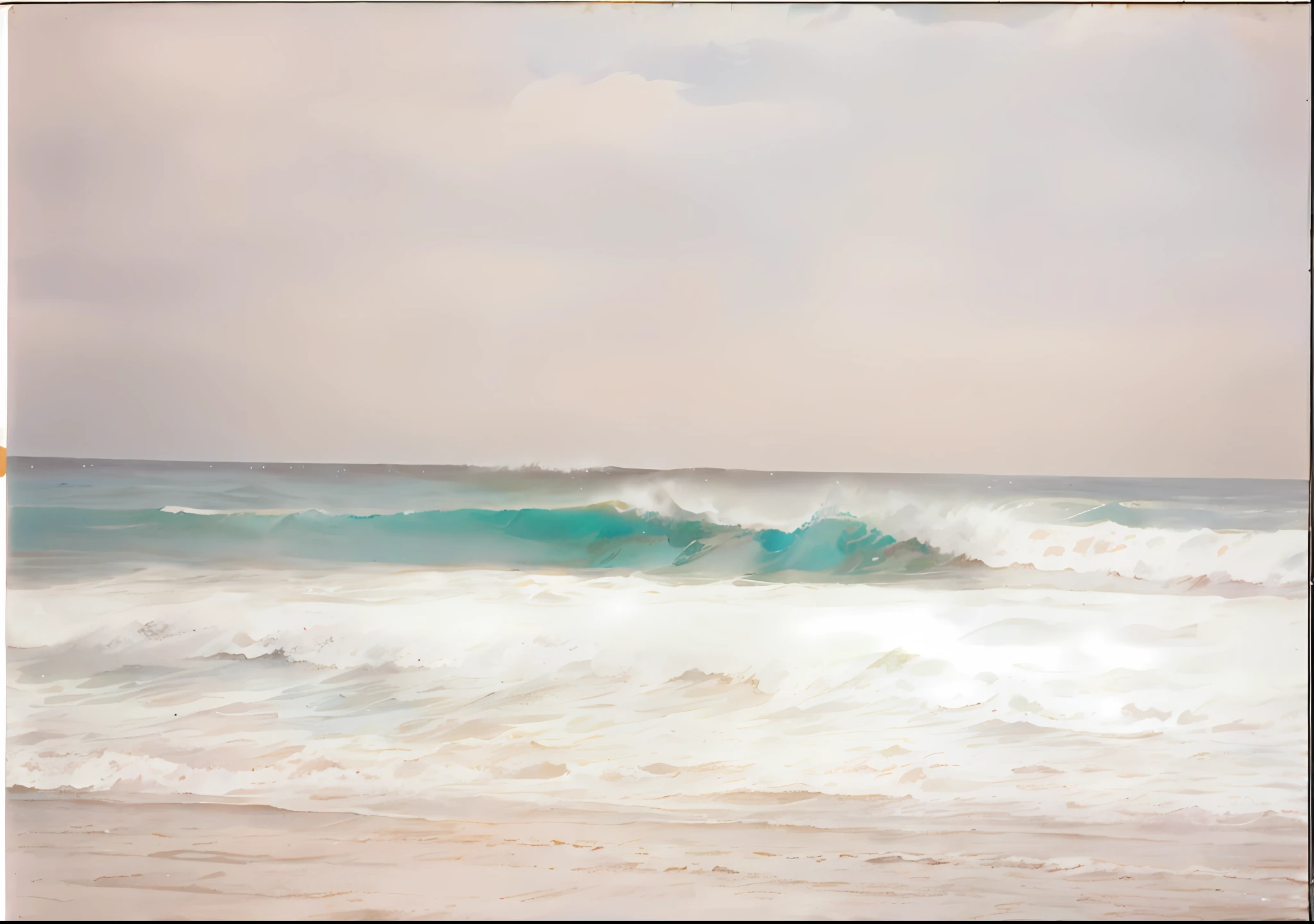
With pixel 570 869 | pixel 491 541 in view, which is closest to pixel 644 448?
pixel 491 541

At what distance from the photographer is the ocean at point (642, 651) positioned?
54.9 inches

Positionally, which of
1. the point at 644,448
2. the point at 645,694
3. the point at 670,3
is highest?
the point at 670,3

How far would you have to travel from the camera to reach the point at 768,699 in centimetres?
140

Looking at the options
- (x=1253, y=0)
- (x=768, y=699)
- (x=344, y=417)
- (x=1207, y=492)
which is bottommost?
(x=768, y=699)

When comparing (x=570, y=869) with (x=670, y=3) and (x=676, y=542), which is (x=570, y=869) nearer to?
(x=676, y=542)

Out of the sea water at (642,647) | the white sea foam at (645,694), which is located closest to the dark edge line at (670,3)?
the sea water at (642,647)

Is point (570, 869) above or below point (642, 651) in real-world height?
below

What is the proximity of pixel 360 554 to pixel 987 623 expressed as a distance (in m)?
1.47

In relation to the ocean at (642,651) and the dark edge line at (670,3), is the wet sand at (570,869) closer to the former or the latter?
the ocean at (642,651)

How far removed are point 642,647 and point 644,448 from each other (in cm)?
46

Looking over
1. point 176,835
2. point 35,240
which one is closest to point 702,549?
point 176,835

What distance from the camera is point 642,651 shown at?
141 centimetres

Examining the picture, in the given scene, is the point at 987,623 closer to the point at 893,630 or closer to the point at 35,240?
the point at 893,630

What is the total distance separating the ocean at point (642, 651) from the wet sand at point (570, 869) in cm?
4
